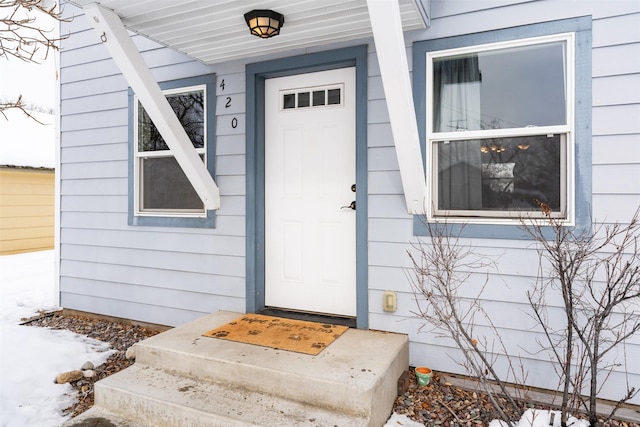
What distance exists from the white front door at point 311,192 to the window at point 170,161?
601 mm

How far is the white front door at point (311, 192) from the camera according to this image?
3217 millimetres

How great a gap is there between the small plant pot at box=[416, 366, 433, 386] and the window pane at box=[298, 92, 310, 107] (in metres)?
2.22

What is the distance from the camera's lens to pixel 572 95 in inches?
96.8

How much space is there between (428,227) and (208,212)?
1968mm

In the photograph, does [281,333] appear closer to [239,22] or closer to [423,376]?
[423,376]

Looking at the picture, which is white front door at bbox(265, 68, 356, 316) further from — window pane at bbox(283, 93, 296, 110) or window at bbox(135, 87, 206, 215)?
window at bbox(135, 87, 206, 215)

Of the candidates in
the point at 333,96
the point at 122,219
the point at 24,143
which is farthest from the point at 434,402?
the point at 24,143

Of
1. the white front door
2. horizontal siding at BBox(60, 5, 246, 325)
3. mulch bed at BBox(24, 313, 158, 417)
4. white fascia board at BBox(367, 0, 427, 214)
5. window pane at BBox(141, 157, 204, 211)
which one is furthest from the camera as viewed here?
window pane at BBox(141, 157, 204, 211)

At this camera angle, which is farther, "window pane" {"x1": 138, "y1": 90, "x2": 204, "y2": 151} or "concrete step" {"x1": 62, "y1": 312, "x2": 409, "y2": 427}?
"window pane" {"x1": 138, "y1": 90, "x2": 204, "y2": 151}

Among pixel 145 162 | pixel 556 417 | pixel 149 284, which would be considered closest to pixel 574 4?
pixel 556 417

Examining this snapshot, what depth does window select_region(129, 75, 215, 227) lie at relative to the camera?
3.67 meters

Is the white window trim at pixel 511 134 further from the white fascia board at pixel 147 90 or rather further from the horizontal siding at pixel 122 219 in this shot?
the white fascia board at pixel 147 90

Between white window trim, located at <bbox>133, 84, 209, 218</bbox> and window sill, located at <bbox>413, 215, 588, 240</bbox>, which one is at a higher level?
white window trim, located at <bbox>133, 84, 209, 218</bbox>

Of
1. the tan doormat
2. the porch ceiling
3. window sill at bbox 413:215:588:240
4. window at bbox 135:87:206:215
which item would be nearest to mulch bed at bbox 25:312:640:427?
the tan doormat
